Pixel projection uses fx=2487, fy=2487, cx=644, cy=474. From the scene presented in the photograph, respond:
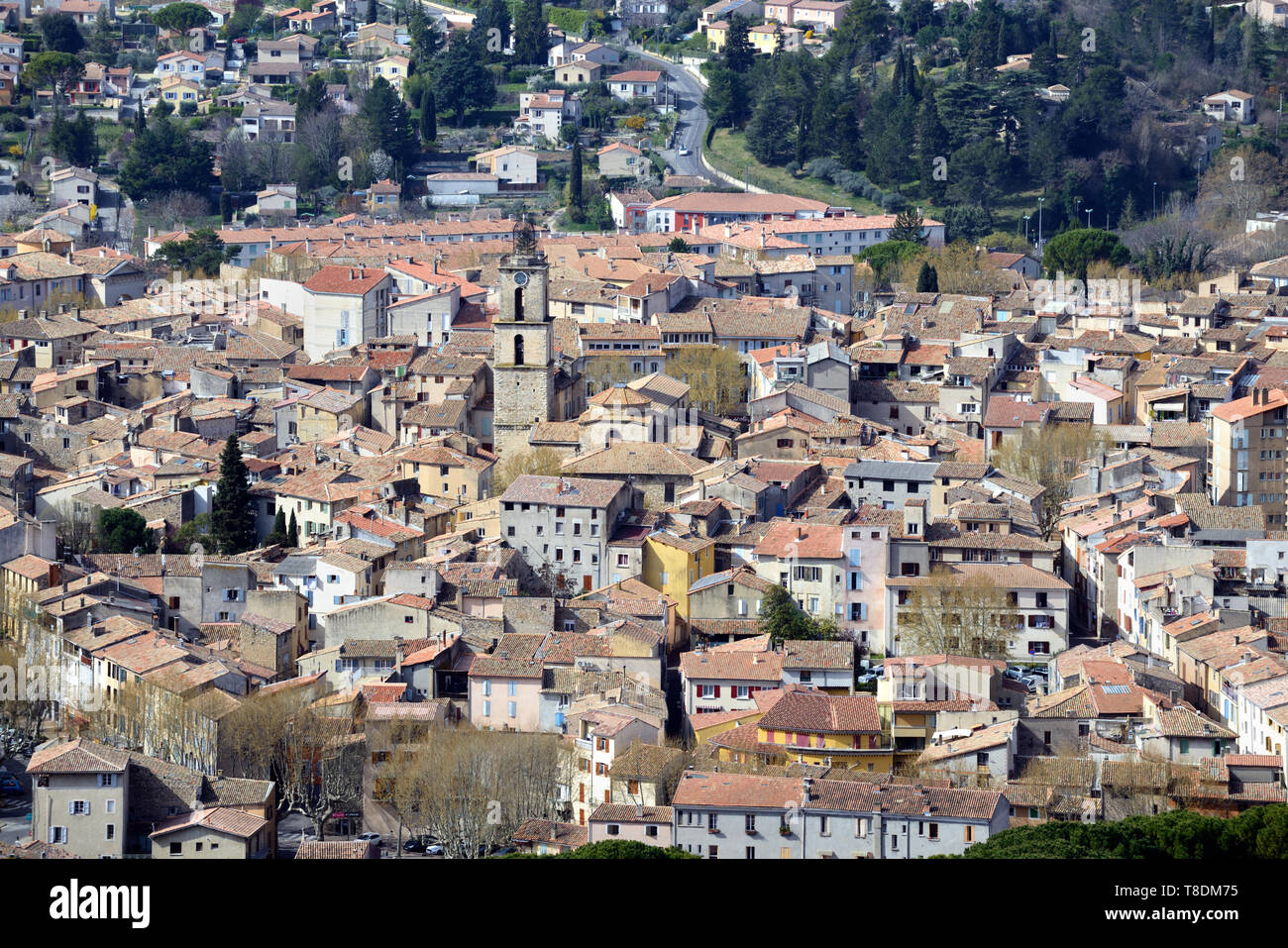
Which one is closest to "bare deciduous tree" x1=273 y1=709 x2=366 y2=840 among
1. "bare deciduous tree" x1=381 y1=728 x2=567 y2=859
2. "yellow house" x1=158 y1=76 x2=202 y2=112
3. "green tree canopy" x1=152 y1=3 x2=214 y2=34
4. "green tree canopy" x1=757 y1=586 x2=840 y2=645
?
"bare deciduous tree" x1=381 y1=728 x2=567 y2=859

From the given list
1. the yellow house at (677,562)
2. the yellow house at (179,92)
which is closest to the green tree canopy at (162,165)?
the yellow house at (179,92)

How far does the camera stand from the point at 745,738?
26.7 metres

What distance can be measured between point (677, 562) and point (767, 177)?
36690 millimetres

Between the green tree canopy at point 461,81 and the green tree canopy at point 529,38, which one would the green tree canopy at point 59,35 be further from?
the green tree canopy at point 529,38

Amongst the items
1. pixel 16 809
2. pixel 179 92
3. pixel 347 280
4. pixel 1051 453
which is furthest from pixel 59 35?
pixel 16 809

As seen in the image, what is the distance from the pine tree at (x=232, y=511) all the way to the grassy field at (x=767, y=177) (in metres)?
31.8

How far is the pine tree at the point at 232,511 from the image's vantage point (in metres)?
34.6

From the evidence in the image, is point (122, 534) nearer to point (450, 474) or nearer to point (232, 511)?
point (232, 511)

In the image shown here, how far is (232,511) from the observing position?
34.8m

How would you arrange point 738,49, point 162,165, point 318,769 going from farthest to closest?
point 738,49
point 162,165
point 318,769

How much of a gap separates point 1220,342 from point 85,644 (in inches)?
953

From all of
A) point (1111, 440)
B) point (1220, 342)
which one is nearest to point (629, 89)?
point (1220, 342)

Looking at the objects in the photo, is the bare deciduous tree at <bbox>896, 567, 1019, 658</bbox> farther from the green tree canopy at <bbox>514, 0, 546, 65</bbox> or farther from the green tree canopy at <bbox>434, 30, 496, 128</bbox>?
the green tree canopy at <bbox>514, 0, 546, 65</bbox>

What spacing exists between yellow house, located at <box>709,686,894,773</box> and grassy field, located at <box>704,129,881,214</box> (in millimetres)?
38556
